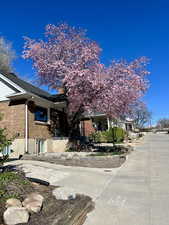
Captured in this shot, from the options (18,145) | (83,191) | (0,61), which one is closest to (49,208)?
(83,191)

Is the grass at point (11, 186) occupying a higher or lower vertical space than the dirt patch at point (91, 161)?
higher

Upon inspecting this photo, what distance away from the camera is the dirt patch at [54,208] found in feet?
12.2

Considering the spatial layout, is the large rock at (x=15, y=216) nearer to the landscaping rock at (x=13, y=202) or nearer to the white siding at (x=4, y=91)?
the landscaping rock at (x=13, y=202)

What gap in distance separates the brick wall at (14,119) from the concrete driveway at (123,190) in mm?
4846

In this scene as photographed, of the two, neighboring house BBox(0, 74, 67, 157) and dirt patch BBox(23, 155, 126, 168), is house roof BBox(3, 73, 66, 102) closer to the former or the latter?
neighboring house BBox(0, 74, 67, 157)

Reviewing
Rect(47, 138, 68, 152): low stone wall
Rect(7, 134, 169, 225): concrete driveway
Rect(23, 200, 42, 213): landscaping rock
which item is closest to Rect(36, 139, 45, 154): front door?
Rect(47, 138, 68, 152): low stone wall

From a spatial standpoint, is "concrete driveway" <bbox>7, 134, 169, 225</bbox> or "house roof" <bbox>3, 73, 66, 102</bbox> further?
"house roof" <bbox>3, 73, 66, 102</bbox>

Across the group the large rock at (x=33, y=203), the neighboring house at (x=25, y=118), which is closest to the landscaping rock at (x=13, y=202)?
the large rock at (x=33, y=203)

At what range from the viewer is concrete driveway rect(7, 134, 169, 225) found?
13.7 ft

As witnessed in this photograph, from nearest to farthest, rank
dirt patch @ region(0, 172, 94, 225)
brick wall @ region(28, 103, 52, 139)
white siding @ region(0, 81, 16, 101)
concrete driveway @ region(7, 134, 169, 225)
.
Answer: dirt patch @ region(0, 172, 94, 225)
concrete driveway @ region(7, 134, 169, 225)
brick wall @ region(28, 103, 52, 139)
white siding @ region(0, 81, 16, 101)

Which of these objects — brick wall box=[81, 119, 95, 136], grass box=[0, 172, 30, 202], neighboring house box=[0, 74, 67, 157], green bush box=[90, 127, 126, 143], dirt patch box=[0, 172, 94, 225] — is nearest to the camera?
dirt patch box=[0, 172, 94, 225]

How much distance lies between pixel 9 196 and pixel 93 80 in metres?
9.56

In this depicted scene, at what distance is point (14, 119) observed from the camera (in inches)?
526

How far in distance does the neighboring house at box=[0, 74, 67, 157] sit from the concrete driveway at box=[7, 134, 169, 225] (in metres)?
4.69
